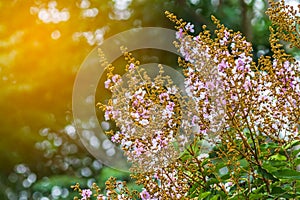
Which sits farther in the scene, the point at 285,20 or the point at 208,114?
the point at 285,20

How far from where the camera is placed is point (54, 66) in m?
4.35

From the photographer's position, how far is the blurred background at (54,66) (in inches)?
172

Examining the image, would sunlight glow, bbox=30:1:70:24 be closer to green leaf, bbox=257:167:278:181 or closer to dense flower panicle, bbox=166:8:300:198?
dense flower panicle, bbox=166:8:300:198

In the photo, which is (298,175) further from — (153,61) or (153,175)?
(153,61)

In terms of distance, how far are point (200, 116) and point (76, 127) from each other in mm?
3660

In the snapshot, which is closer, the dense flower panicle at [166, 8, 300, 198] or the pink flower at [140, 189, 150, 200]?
the dense flower panicle at [166, 8, 300, 198]

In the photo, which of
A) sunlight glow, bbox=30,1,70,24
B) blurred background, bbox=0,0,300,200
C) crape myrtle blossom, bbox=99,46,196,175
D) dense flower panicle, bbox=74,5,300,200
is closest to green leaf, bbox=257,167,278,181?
dense flower panicle, bbox=74,5,300,200

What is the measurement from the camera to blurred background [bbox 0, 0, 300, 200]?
4.37 metres

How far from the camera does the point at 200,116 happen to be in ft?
3.85

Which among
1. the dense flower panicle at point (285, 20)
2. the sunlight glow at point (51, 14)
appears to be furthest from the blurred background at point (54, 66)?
the dense flower panicle at point (285, 20)

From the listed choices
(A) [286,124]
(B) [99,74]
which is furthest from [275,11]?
(B) [99,74]

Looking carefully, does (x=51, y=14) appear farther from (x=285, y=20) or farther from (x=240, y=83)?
(x=240, y=83)

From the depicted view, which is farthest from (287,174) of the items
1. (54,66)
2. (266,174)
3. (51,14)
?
(51,14)

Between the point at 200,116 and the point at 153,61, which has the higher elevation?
the point at 153,61
